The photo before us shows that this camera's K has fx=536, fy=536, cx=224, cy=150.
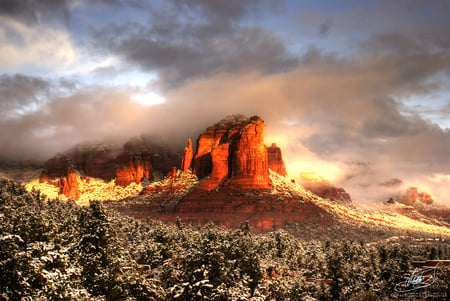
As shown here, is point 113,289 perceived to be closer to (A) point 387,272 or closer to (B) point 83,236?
(B) point 83,236

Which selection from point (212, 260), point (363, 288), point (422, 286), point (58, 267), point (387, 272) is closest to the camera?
point (58, 267)

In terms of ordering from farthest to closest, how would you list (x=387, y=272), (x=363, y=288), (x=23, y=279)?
(x=387, y=272) → (x=363, y=288) → (x=23, y=279)

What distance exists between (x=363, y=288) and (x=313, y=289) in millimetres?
7141

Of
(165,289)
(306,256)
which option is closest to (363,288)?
(306,256)

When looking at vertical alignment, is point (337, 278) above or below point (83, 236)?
below

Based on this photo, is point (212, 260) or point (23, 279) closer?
point (23, 279)

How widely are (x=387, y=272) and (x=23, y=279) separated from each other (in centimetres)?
5835

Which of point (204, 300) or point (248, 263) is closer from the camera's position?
point (204, 300)

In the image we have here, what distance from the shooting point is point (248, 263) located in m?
49.5

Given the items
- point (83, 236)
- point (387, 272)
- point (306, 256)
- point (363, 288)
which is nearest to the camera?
point (83, 236)

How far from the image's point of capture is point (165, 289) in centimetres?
4731

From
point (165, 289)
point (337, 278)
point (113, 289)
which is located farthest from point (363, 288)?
point (113, 289)

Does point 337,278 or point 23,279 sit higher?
point 23,279

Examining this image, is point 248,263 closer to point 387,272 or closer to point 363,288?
point 363,288
